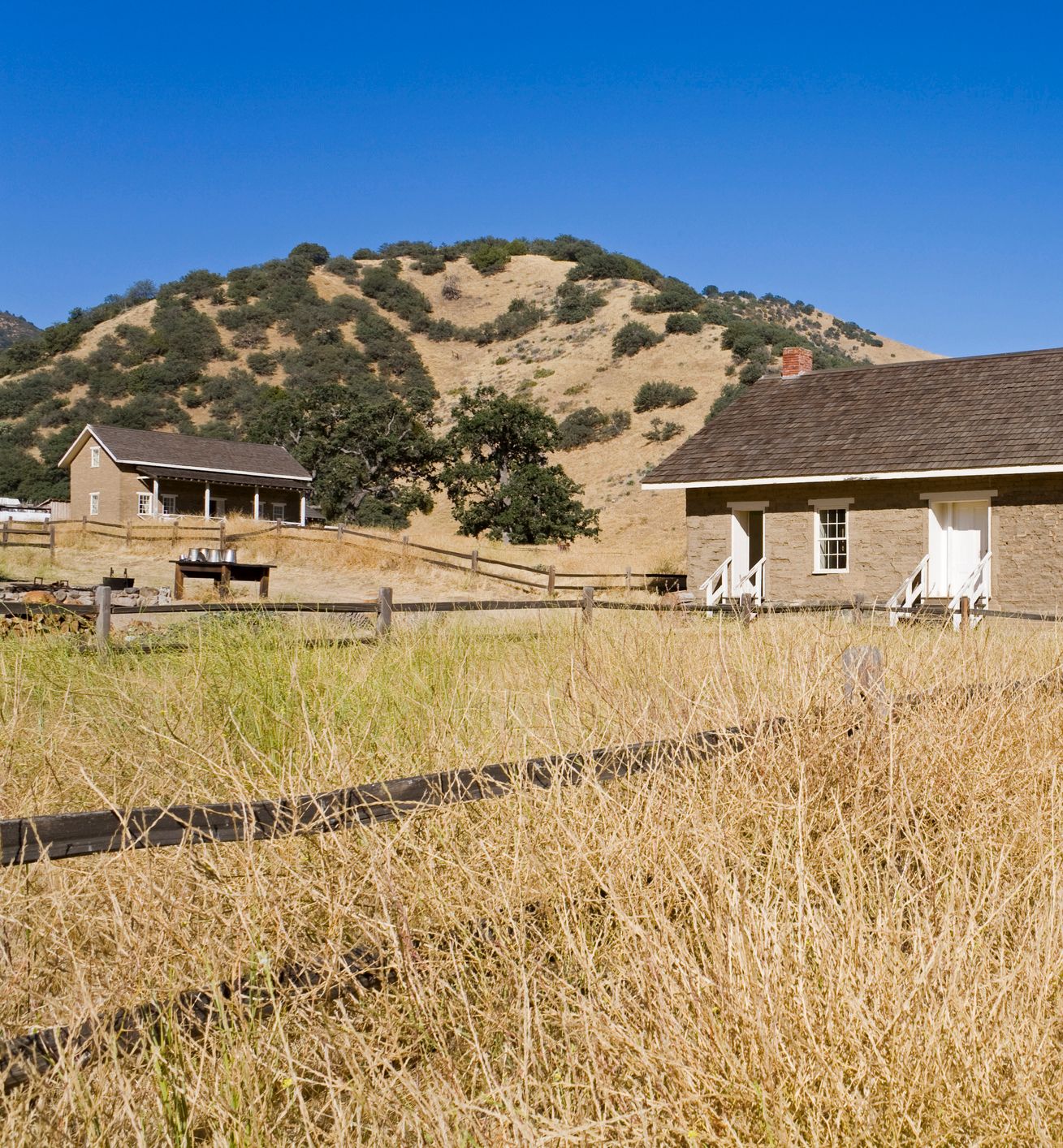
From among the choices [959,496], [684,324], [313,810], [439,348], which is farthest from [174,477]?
[313,810]

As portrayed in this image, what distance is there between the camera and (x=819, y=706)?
4.47 meters

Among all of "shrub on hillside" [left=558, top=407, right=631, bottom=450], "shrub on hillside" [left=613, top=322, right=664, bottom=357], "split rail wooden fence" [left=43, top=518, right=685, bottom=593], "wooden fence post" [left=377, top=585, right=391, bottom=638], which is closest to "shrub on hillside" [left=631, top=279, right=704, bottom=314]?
"shrub on hillside" [left=613, top=322, right=664, bottom=357]

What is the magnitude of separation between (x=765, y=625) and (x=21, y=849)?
6.16 metres

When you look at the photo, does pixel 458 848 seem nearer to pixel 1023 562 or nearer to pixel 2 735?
pixel 2 735

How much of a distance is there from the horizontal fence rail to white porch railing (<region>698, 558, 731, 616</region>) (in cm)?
1675

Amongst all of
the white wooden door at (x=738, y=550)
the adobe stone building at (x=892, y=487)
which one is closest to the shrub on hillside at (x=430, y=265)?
the adobe stone building at (x=892, y=487)

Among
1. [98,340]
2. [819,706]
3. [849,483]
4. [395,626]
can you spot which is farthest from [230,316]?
[819,706]

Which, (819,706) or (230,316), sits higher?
(230,316)

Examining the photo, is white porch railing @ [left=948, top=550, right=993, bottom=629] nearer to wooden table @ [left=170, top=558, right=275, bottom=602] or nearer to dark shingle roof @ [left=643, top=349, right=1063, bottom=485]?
dark shingle roof @ [left=643, top=349, right=1063, bottom=485]

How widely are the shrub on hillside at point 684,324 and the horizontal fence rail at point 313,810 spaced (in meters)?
61.4

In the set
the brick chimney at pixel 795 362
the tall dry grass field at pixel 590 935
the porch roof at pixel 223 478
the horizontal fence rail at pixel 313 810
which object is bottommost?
the tall dry grass field at pixel 590 935

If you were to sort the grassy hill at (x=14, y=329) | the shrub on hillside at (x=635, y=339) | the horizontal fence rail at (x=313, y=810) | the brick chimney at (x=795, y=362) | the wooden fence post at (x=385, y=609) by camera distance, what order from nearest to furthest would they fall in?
1. the horizontal fence rail at (x=313, y=810)
2. the wooden fence post at (x=385, y=609)
3. the brick chimney at (x=795, y=362)
4. the shrub on hillside at (x=635, y=339)
5. the grassy hill at (x=14, y=329)

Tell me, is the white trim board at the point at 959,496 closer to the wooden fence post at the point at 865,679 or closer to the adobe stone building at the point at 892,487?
the adobe stone building at the point at 892,487

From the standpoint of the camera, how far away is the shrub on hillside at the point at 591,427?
55750mm
